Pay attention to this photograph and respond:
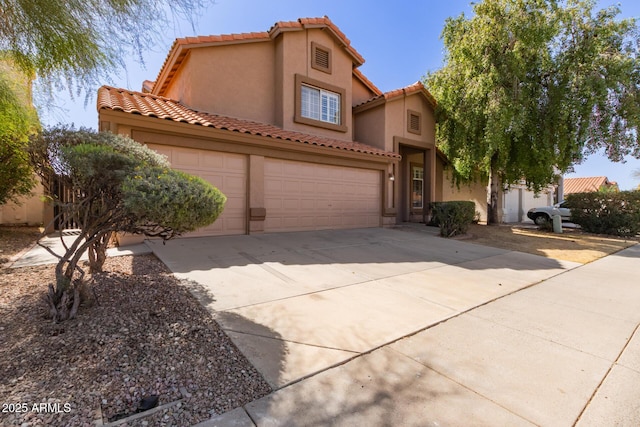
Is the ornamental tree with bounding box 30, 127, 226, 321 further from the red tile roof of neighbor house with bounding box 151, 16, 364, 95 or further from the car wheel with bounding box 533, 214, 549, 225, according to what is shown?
the car wheel with bounding box 533, 214, 549, 225

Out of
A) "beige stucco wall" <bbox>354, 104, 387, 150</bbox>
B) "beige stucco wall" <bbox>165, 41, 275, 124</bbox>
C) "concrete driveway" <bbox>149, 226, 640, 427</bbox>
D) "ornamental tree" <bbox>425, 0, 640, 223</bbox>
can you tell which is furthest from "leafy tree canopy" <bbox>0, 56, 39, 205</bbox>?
"ornamental tree" <bbox>425, 0, 640, 223</bbox>

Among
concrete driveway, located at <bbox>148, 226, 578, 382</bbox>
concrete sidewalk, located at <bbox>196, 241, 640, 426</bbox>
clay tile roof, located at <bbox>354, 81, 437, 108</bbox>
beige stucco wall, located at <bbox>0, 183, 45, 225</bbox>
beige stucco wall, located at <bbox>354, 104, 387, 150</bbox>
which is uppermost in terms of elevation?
clay tile roof, located at <bbox>354, 81, 437, 108</bbox>

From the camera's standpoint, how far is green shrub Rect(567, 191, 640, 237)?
12.6 m

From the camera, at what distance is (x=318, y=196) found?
10.5m

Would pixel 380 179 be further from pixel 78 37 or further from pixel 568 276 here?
pixel 78 37

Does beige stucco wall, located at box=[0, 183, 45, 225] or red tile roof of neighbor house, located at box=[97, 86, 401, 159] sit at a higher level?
red tile roof of neighbor house, located at box=[97, 86, 401, 159]

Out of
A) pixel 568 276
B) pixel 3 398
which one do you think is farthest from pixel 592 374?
pixel 3 398

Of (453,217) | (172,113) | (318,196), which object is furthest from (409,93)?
(172,113)

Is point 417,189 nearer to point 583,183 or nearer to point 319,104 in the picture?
point 319,104

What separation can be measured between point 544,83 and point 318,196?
34.7ft

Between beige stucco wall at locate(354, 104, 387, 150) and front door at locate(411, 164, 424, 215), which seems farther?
front door at locate(411, 164, 424, 215)

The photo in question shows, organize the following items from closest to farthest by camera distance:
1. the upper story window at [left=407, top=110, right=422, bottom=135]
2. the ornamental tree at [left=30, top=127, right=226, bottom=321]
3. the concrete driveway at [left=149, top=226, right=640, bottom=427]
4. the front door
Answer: the concrete driveway at [left=149, top=226, right=640, bottom=427] → the ornamental tree at [left=30, top=127, right=226, bottom=321] → the upper story window at [left=407, top=110, right=422, bottom=135] → the front door

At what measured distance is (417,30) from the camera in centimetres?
1138

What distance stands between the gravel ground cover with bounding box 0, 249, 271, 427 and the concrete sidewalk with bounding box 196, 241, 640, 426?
0.36 m
